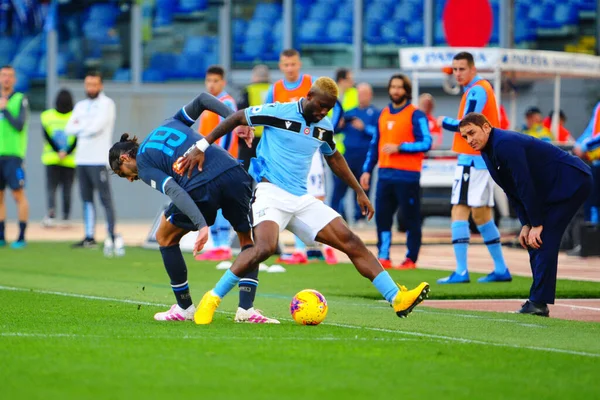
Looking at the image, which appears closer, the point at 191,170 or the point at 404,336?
the point at 404,336

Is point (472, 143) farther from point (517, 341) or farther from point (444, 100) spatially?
point (444, 100)

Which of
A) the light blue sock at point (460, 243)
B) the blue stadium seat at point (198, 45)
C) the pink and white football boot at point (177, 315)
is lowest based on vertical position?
the light blue sock at point (460, 243)

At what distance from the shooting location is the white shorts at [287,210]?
9.12 meters

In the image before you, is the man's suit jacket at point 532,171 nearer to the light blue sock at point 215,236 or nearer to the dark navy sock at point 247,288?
the dark navy sock at point 247,288

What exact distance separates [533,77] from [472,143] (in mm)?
13074

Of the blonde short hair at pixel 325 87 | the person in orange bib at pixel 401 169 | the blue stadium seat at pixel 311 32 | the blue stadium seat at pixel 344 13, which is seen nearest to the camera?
the blonde short hair at pixel 325 87

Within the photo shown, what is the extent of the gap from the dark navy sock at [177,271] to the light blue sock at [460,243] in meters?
4.75

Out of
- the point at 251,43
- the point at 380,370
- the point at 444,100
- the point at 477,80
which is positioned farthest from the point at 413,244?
the point at 251,43

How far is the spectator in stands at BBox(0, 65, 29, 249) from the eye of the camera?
18469 millimetres

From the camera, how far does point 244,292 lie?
366 inches

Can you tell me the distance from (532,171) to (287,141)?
85.1 inches

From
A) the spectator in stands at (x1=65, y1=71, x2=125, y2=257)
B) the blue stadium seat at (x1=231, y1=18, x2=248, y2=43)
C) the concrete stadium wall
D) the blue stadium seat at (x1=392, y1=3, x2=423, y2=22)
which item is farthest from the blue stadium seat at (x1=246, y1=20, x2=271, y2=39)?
the spectator in stands at (x1=65, y1=71, x2=125, y2=257)

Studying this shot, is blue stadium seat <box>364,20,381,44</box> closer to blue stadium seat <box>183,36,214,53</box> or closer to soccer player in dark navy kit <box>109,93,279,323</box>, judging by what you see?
blue stadium seat <box>183,36,214,53</box>

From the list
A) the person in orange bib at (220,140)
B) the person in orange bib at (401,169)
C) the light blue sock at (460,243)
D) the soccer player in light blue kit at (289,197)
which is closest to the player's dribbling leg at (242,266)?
the soccer player in light blue kit at (289,197)
